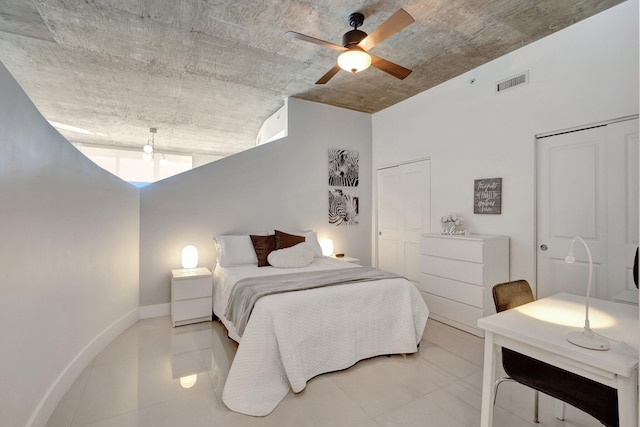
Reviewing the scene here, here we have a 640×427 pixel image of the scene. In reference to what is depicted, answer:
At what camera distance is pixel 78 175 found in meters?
2.32

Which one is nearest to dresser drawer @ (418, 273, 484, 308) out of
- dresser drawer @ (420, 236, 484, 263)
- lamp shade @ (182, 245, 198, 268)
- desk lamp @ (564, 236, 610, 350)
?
dresser drawer @ (420, 236, 484, 263)

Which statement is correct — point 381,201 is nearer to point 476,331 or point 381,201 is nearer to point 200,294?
point 476,331

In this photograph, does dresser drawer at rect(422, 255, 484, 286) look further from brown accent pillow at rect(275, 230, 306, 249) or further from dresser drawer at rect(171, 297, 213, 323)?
dresser drawer at rect(171, 297, 213, 323)

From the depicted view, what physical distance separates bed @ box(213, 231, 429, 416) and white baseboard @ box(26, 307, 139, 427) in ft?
3.27

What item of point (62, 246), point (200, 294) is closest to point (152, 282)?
point (200, 294)

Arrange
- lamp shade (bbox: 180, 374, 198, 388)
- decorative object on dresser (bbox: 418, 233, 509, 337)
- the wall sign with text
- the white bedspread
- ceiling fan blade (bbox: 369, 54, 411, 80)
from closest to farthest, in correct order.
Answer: the white bedspread → lamp shade (bbox: 180, 374, 198, 388) → ceiling fan blade (bbox: 369, 54, 411, 80) → decorative object on dresser (bbox: 418, 233, 509, 337) → the wall sign with text

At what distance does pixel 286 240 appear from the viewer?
12.6 feet

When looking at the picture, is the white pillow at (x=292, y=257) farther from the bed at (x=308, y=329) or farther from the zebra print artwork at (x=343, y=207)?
the zebra print artwork at (x=343, y=207)

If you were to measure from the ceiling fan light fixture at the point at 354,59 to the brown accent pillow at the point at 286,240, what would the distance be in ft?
7.02

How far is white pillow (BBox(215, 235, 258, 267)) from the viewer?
362 centimetres

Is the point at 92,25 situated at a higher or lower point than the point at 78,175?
higher

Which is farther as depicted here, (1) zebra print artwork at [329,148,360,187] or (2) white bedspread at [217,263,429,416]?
(1) zebra print artwork at [329,148,360,187]

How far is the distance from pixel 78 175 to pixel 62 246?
606 mm

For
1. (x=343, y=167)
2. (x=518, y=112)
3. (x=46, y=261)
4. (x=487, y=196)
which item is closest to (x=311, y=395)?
(x=46, y=261)
